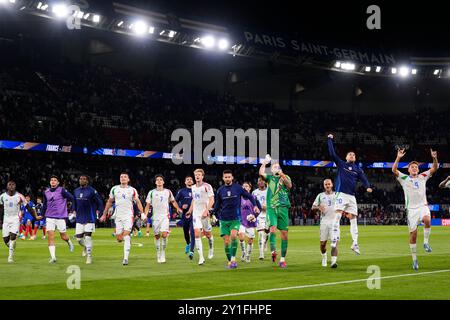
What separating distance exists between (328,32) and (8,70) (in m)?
32.2

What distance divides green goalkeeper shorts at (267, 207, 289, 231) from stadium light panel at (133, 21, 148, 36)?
119 feet

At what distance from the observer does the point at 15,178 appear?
46344 millimetres

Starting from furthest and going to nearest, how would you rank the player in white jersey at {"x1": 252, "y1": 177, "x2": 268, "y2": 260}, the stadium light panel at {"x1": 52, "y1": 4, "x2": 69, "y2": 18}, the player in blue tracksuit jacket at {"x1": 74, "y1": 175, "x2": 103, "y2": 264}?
1. the stadium light panel at {"x1": 52, "y1": 4, "x2": 69, "y2": 18}
2. the player in white jersey at {"x1": 252, "y1": 177, "x2": 268, "y2": 260}
3. the player in blue tracksuit jacket at {"x1": 74, "y1": 175, "x2": 103, "y2": 264}

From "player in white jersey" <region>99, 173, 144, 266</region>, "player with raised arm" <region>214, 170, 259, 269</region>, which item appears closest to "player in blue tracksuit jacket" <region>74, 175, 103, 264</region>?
"player in white jersey" <region>99, 173, 144, 266</region>

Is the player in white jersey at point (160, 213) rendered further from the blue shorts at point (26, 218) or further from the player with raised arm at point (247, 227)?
the blue shorts at point (26, 218)

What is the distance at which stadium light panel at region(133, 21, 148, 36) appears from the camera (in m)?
51.5

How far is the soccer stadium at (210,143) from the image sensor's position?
1700cm

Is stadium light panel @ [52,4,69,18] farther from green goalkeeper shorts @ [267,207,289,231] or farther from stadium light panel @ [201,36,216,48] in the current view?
green goalkeeper shorts @ [267,207,289,231]

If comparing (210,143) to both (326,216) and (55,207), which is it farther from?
(326,216)

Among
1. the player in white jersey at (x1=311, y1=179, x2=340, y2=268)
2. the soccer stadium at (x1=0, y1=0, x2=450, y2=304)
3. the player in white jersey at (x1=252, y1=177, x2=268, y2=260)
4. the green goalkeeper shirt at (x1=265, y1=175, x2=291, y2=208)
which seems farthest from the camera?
the player in white jersey at (x1=252, y1=177, x2=268, y2=260)

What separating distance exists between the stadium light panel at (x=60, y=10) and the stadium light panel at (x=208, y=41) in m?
13.5

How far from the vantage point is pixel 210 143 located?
58.0 meters

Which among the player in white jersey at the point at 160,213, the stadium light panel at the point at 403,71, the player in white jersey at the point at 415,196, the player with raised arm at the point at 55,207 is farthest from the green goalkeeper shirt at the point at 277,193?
the stadium light panel at the point at 403,71
